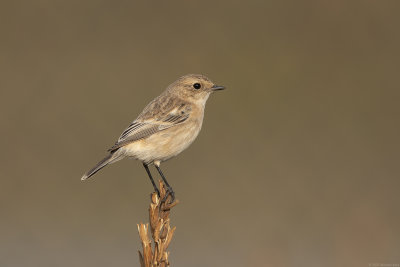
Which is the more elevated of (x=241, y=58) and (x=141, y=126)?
(x=241, y=58)

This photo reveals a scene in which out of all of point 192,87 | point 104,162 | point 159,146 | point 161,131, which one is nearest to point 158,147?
point 159,146

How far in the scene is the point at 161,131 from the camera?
14.4 feet

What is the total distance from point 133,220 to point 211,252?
40.9 inches

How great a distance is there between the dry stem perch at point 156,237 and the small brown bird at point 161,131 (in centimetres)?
99

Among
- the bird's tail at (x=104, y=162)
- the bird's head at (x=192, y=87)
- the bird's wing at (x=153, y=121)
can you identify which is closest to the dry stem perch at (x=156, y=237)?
the bird's tail at (x=104, y=162)

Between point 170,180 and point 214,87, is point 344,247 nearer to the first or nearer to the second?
point 214,87

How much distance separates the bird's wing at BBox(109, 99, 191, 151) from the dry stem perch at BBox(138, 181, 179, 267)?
46.0 inches

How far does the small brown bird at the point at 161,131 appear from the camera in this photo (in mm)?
4203

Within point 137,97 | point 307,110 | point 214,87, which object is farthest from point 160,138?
point 307,110

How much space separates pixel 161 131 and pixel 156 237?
155 centimetres

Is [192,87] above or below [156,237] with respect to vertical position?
above

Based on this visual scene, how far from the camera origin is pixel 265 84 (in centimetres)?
857

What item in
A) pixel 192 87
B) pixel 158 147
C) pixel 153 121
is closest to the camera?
pixel 158 147

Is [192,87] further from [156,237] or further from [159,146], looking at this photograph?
[156,237]
